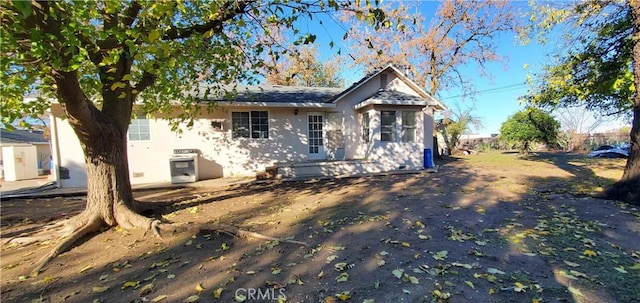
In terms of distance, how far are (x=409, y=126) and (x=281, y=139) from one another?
5.29 m

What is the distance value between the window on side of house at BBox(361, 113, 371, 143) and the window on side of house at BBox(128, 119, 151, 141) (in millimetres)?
8376

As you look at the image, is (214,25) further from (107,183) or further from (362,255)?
(362,255)

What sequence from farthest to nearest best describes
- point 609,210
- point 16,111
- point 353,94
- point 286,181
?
point 353,94
point 286,181
point 609,210
point 16,111

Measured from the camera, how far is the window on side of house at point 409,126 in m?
12.2

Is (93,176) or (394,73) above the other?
(394,73)

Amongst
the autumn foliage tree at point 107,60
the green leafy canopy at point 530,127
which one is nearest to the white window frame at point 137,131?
the autumn foliage tree at point 107,60

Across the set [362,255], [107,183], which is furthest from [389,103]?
[107,183]

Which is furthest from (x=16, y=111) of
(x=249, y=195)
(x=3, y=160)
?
(x=3, y=160)

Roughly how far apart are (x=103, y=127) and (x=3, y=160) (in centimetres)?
1758

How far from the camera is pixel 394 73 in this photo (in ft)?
45.4

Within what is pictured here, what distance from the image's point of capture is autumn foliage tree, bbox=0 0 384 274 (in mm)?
3432

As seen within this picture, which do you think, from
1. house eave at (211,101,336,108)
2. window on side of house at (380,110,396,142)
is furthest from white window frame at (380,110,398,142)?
house eave at (211,101,336,108)

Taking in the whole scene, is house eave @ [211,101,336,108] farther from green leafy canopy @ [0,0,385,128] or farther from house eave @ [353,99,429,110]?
green leafy canopy @ [0,0,385,128]

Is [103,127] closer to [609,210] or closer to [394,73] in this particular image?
[609,210]
